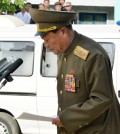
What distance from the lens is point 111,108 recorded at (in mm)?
3096

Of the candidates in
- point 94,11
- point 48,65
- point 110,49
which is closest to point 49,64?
point 48,65

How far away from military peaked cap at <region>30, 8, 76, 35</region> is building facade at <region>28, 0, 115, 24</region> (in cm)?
1766

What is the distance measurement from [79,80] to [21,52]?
13.3ft

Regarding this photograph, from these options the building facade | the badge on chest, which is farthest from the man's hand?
the building facade

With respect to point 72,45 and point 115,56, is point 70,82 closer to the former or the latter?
point 72,45

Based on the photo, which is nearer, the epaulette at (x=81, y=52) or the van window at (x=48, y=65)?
the epaulette at (x=81, y=52)

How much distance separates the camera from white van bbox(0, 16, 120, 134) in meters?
6.71

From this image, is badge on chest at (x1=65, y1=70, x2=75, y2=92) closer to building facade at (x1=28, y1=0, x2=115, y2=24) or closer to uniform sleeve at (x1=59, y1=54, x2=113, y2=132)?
uniform sleeve at (x1=59, y1=54, x2=113, y2=132)

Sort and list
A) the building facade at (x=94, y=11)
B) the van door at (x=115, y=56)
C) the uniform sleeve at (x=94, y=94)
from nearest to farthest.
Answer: the uniform sleeve at (x=94, y=94) < the van door at (x=115, y=56) < the building facade at (x=94, y=11)

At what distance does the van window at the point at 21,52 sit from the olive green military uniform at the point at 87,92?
3712mm

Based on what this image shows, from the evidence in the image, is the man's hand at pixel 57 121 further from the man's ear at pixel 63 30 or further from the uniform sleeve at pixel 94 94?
the man's ear at pixel 63 30

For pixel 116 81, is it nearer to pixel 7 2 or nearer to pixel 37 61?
pixel 37 61

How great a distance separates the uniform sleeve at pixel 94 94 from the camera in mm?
2902

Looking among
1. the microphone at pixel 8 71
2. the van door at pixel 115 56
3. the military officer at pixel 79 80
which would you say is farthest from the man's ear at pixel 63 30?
the van door at pixel 115 56
